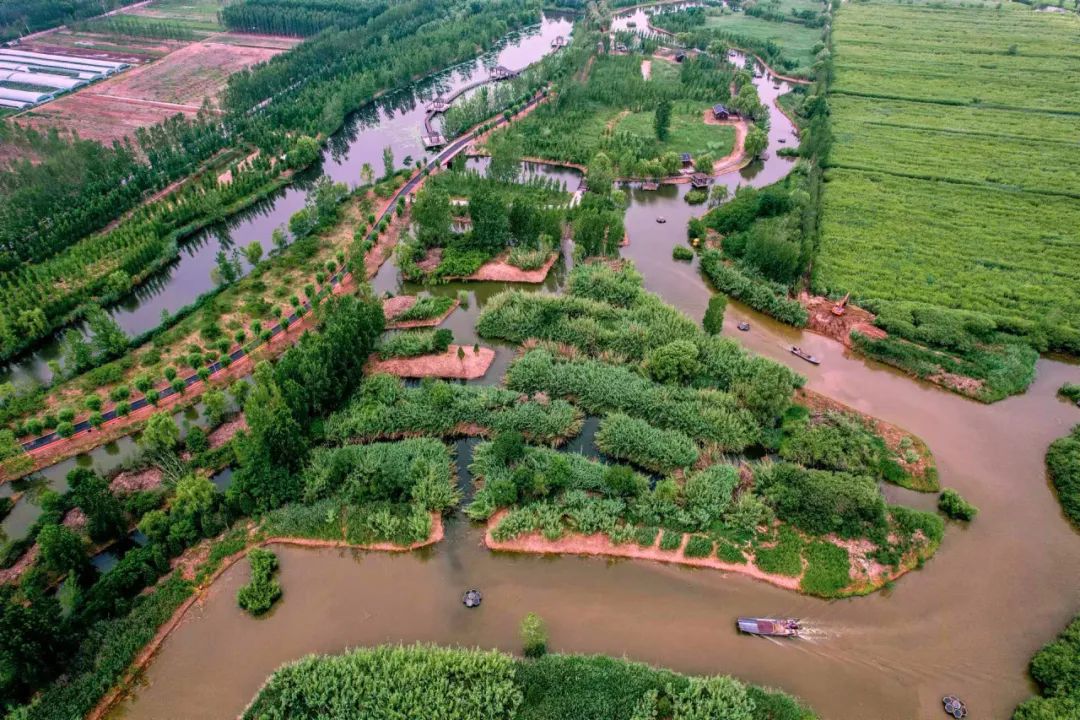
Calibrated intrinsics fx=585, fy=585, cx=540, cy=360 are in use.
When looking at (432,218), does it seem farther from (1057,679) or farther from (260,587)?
(1057,679)

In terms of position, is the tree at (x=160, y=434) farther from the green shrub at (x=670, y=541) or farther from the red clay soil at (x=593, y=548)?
the green shrub at (x=670, y=541)

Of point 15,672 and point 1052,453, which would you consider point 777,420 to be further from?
point 15,672

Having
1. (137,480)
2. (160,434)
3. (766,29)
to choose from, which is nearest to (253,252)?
(160,434)

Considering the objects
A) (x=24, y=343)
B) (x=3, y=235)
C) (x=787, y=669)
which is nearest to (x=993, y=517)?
(x=787, y=669)

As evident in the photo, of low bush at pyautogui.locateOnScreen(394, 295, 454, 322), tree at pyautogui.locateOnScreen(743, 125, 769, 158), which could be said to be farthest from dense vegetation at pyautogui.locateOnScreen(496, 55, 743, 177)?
low bush at pyautogui.locateOnScreen(394, 295, 454, 322)

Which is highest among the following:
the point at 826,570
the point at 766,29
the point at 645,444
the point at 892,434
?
the point at 766,29

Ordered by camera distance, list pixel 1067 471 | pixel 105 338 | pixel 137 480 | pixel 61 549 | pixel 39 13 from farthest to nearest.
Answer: pixel 39 13 < pixel 105 338 < pixel 1067 471 < pixel 137 480 < pixel 61 549
